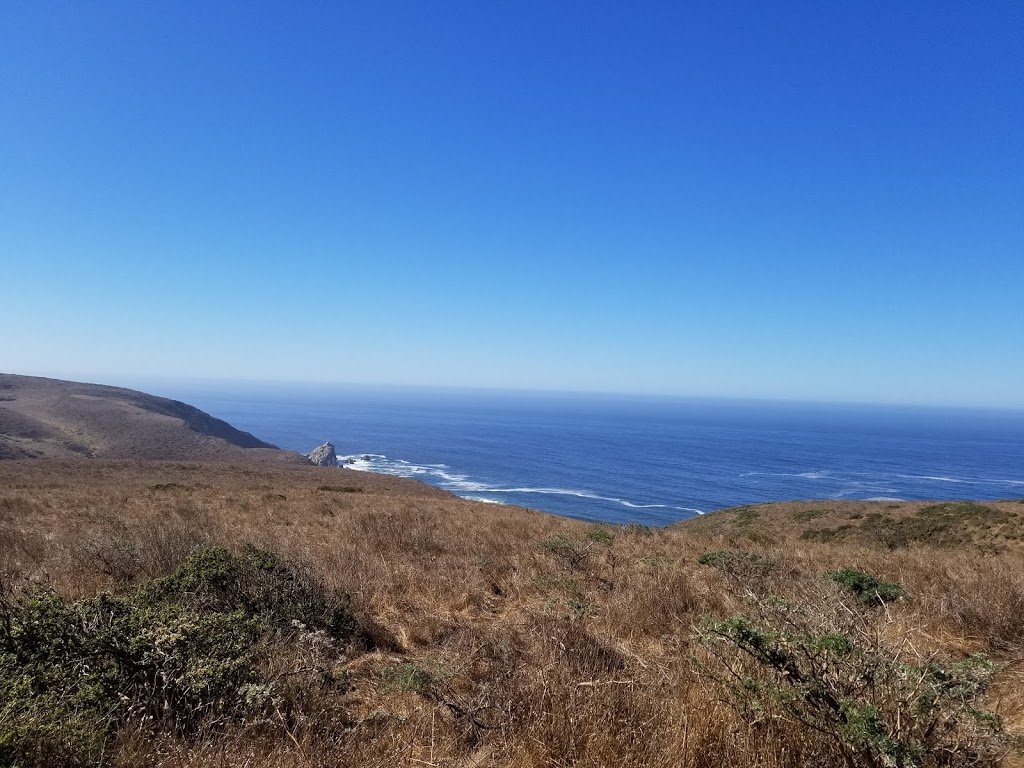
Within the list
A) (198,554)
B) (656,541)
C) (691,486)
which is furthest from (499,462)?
(198,554)

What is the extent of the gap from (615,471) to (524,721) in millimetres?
80383

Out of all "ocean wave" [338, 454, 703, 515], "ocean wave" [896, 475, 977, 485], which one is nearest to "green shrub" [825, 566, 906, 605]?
"ocean wave" [338, 454, 703, 515]

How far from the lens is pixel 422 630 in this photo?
5.01m

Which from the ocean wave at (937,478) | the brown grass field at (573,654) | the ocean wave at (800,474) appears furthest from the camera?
the ocean wave at (937,478)

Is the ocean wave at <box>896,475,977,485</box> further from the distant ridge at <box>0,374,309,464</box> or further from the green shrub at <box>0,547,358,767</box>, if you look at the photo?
the green shrub at <box>0,547,358,767</box>

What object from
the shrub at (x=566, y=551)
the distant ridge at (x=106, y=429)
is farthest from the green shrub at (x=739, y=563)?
the distant ridge at (x=106, y=429)

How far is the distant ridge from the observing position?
183 feet

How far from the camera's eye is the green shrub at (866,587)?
574cm

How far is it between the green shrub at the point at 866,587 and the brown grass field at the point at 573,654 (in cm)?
16

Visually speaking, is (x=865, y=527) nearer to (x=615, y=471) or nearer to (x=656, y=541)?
(x=656, y=541)

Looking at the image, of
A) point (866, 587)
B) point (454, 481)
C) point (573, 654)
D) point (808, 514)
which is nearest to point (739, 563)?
point (866, 587)

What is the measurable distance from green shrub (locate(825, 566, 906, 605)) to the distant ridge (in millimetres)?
57853

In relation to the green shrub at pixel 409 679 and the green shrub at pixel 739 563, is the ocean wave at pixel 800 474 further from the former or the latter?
the green shrub at pixel 409 679

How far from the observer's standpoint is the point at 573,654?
12.7 feet
